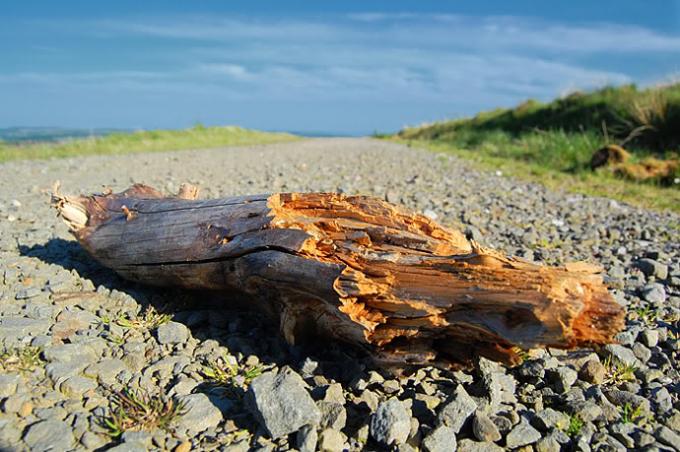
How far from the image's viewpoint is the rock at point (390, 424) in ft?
7.64

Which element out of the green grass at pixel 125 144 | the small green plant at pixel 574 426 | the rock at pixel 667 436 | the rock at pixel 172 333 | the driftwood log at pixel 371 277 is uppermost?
the green grass at pixel 125 144

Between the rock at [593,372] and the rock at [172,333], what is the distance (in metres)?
2.37

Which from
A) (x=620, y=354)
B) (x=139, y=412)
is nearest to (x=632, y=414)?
(x=620, y=354)

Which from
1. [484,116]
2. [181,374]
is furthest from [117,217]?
[484,116]

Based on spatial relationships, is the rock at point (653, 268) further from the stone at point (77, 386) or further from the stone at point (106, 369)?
the stone at point (77, 386)

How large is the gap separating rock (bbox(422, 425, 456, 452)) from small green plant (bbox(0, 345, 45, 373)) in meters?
2.06

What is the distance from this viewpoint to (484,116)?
104 feet

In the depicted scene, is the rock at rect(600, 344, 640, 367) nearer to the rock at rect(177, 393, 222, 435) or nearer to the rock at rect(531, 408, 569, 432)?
the rock at rect(531, 408, 569, 432)

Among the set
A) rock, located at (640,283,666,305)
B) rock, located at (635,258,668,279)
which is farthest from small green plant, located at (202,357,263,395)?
rock, located at (635,258,668,279)

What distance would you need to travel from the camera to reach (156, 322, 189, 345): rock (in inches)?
123

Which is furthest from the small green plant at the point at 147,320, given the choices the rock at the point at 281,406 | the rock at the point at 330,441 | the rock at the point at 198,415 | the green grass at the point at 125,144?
the green grass at the point at 125,144

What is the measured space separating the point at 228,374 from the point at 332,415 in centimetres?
73

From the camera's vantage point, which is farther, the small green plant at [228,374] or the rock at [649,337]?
the rock at [649,337]

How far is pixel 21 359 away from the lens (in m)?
2.73
